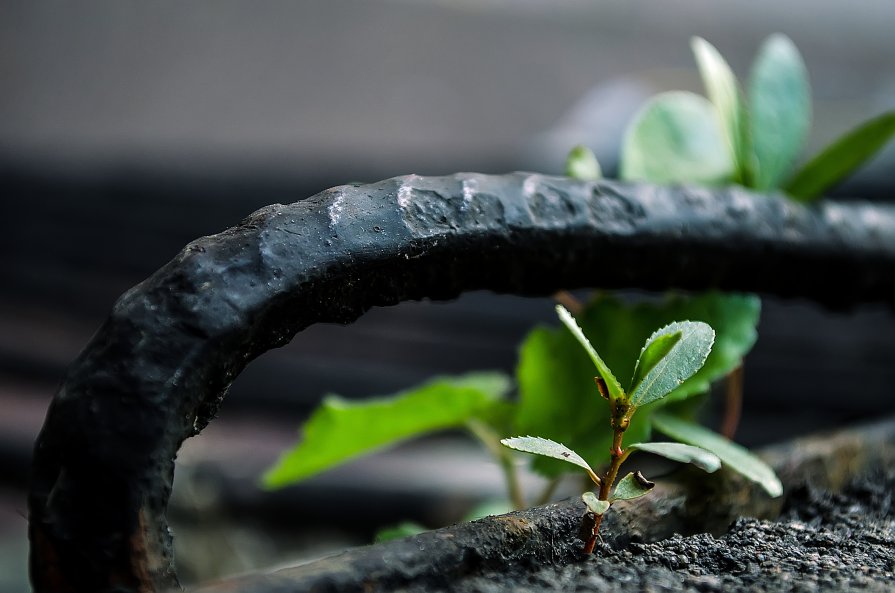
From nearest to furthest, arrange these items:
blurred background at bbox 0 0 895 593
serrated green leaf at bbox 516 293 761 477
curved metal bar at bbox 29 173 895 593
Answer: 1. curved metal bar at bbox 29 173 895 593
2. serrated green leaf at bbox 516 293 761 477
3. blurred background at bbox 0 0 895 593

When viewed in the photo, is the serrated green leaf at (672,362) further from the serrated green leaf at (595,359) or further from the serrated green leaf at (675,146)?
the serrated green leaf at (675,146)

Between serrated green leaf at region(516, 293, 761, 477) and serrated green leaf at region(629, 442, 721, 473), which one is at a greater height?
serrated green leaf at region(516, 293, 761, 477)

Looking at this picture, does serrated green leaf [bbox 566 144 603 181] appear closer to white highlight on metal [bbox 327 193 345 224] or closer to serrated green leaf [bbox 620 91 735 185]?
serrated green leaf [bbox 620 91 735 185]

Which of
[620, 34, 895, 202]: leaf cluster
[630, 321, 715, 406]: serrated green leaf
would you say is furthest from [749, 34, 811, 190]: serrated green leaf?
[630, 321, 715, 406]: serrated green leaf

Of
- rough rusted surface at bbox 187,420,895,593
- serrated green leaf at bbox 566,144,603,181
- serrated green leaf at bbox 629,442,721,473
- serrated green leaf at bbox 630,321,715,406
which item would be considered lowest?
rough rusted surface at bbox 187,420,895,593

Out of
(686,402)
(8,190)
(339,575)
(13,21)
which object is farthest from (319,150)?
(339,575)

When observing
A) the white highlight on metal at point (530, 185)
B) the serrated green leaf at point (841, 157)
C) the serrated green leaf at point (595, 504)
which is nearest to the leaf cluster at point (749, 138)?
the serrated green leaf at point (841, 157)

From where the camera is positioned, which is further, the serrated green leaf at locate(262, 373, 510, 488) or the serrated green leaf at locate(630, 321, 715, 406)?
Answer: the serrated green leaf at locate(262, 373, 510, 488)
